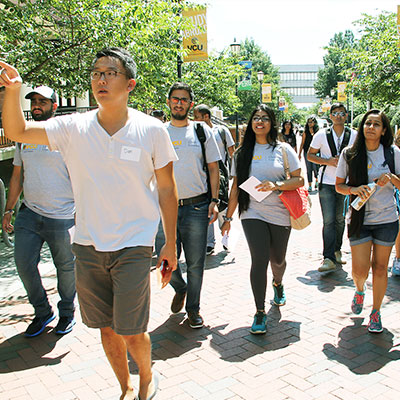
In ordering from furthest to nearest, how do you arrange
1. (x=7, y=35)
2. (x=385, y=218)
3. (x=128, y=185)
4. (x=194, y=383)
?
1. (x=7, y=35)
2. (x=385, y=218)
3. (x=194, y=383)
4. (x=128, y=185)

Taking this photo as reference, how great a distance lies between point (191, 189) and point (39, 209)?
1.34m

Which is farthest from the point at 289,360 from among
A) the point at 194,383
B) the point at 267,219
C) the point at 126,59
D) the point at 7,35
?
the point at 7,35

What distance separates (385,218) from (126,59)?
271cm

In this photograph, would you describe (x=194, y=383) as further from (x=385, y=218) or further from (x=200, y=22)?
(x=200, y=22)

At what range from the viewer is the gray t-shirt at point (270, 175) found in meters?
4.73

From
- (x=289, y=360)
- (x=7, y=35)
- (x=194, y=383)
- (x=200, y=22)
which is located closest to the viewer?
(x=194, y=383)

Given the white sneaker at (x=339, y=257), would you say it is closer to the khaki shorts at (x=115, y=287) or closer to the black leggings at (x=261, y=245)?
the black leggings at (x=261, y=245)

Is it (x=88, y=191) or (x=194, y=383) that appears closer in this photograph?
(x=88, y=191)

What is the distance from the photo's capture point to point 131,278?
2951mm

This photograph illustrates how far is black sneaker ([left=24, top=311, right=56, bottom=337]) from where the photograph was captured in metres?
4.54

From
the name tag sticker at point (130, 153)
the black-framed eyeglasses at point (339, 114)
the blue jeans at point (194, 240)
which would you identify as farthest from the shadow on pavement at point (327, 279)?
the name tag sticker at point (130, 153)

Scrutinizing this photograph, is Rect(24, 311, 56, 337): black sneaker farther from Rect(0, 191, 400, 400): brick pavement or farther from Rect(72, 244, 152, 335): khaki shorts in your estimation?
Rect(72, 244, 152, 335): khaki shorts

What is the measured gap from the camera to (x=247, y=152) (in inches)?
193

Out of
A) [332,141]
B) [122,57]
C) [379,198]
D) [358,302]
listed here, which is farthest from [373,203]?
[122,57]
